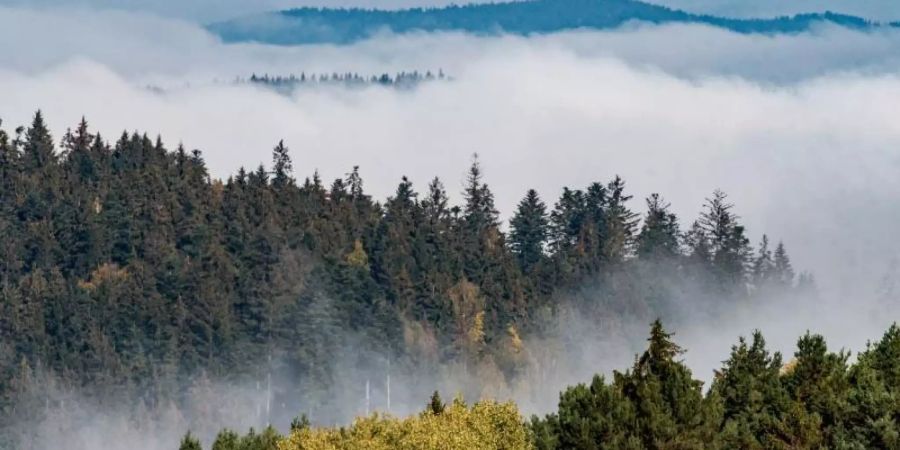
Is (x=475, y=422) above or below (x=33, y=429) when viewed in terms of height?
above

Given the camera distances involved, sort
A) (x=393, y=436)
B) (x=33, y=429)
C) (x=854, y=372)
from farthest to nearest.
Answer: (x=33, y=429)
(x=854, y=372)
(x=393, y=436)

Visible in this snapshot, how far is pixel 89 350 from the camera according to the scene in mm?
193375

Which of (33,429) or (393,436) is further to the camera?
(33,429)

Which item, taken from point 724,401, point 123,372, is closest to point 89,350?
point 123,372

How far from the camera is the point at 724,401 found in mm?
82188

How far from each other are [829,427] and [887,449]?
3.50 meters

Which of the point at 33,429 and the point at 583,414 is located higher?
the point at 583,414

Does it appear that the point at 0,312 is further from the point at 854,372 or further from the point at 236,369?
the point at 854,372

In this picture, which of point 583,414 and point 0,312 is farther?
point 0,312

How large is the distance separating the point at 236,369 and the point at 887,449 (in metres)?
125

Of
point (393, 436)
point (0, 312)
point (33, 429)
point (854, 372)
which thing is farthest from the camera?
point (0, 312)

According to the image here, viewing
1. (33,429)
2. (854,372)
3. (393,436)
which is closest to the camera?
(393,436)

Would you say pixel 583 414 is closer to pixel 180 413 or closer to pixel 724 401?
pixel 724 401

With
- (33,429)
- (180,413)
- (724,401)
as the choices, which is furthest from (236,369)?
(724,401)
